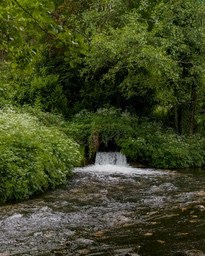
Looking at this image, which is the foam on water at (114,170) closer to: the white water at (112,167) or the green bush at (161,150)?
the white water at (112,167)

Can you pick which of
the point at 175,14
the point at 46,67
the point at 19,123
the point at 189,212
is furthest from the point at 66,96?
the point at 189,212

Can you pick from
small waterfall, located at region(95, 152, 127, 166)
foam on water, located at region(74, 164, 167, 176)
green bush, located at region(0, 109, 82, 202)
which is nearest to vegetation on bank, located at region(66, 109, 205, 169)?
small waterfall, located at region(95, 152, 127, 166)

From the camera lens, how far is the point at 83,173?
13.5m

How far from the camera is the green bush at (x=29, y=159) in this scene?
9.65m

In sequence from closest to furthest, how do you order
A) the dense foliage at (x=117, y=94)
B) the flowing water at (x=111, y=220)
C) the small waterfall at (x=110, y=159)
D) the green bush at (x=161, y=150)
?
the flowing water at (x=111, y=220) → the dense foliage at (x=117, y=94) → the small waterfall at (x=110, y=159) → the green bush at (x=161, y=150)

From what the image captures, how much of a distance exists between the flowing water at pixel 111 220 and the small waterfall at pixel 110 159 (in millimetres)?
3116

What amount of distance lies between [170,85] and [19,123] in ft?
22.8

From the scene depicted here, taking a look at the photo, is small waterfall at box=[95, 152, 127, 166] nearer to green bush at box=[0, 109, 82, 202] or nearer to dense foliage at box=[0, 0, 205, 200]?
dense foliage at box=[0, 0, 205, 200]

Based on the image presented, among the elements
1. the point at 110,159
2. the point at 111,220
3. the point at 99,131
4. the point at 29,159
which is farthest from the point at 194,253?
the point at 99,131

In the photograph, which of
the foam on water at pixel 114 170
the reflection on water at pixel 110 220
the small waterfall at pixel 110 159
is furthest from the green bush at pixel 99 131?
the reflection on water at pixel 110 220

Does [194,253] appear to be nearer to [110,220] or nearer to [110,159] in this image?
[110,220]

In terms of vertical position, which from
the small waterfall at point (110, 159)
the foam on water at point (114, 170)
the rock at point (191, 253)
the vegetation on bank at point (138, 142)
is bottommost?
the rock at point (191, 253)

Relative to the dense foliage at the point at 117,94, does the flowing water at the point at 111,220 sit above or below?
below

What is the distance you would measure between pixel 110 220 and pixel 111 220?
18mm
